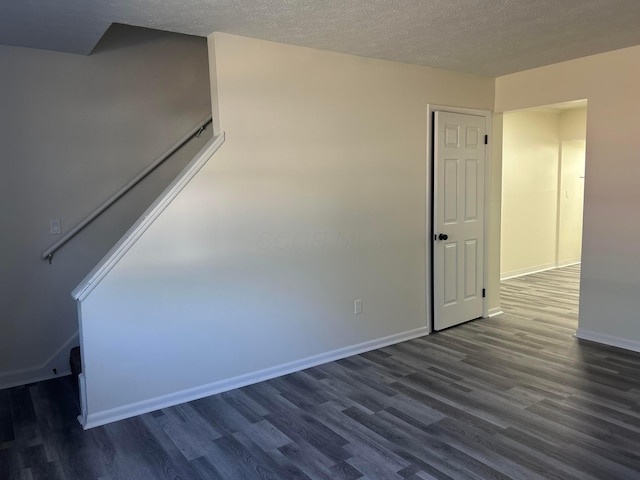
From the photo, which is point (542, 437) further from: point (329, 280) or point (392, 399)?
point (329, 280)

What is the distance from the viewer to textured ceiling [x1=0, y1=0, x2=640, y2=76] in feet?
8.44

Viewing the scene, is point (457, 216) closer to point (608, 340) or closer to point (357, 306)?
point (357, 306)

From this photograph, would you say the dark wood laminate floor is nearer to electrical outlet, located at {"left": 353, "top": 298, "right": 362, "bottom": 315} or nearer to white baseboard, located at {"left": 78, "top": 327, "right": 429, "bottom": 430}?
white baseboard, located at {"left": 78, "top": 327, "right": 429, "bottom": 430}

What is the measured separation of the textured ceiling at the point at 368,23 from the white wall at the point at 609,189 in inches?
11.0

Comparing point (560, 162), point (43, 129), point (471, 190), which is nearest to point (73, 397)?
point (43, 129)

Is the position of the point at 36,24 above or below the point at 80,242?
above

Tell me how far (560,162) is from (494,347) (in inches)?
180

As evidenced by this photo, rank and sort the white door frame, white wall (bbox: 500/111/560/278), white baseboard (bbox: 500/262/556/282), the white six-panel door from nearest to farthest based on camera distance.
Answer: the white door frame
the white six-panel door
white wall (bbox: 500/111/560/278)
white baseboard (bbox: 500/262/556/282)

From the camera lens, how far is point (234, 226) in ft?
10.5

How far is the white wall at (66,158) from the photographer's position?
3396 mm

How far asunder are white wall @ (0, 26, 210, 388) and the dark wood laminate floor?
50cm

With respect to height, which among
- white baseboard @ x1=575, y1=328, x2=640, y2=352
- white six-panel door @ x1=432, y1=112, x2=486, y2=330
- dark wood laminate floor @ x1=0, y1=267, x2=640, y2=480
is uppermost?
white six-panel door @ x1=432, y1=112, x2=486, y2=330

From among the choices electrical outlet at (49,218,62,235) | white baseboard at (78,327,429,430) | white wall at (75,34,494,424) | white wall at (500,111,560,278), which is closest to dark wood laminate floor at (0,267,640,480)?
white baseboard at (78,327,429,430)

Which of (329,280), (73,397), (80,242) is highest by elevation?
(80,242)
